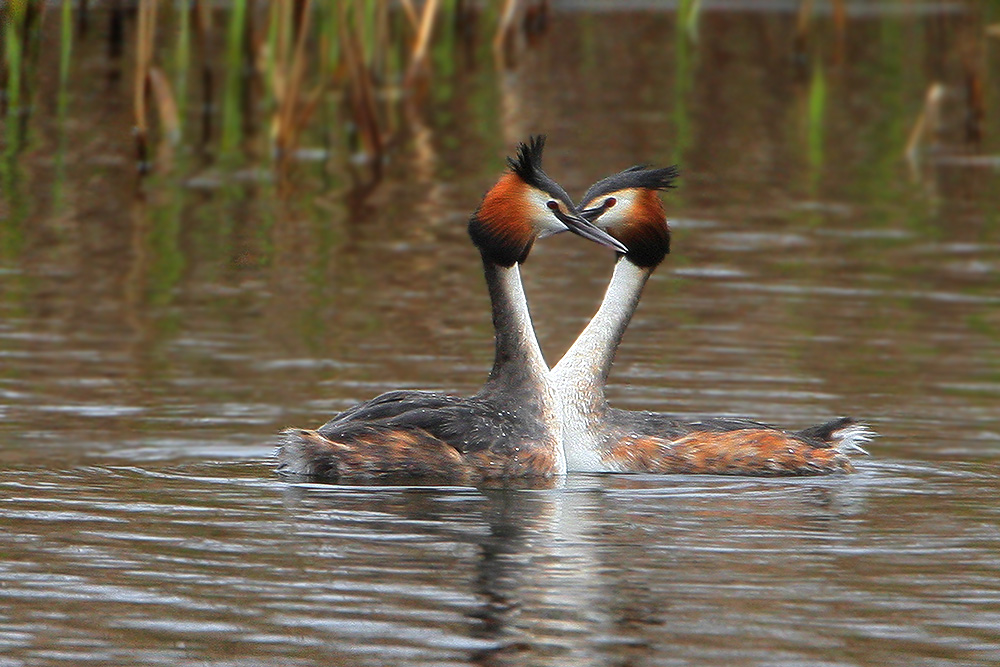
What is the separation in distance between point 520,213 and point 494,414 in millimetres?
970

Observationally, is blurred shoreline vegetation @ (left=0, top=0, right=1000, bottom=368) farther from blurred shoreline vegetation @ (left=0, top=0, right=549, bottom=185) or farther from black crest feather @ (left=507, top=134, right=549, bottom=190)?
black crest feather @ (left=507, top=134, right=549, bottom=190)

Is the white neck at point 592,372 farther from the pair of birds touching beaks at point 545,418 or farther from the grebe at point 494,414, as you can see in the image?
the grebe at point 494,414

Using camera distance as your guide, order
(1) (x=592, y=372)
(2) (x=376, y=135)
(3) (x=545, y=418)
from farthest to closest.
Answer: (2) (x=376, y=135), (1) (x=592, y=372), (3) (x=545, y=418)

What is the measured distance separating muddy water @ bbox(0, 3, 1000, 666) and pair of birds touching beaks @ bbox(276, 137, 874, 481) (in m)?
0.18

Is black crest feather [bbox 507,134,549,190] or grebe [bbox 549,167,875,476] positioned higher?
black crest feather [bbox 507,134,549,190]

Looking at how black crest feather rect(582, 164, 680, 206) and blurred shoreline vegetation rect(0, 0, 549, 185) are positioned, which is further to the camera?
blurred shoreline vegetation rect(0, 0, 549, 185)

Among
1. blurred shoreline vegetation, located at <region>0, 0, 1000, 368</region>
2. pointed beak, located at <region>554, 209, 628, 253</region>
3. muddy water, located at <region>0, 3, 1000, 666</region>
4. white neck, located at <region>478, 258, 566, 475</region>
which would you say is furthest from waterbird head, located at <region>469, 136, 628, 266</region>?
blurred shoreline vegetation, located at <region>0, 0, 1000, 368</region>

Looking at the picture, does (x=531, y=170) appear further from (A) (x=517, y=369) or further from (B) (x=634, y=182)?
(A) (x=517, y=369)

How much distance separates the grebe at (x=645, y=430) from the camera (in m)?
8.24

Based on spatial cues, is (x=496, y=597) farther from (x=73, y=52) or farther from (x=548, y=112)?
(x=73, y=52)

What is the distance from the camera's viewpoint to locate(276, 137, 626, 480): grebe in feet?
24.5

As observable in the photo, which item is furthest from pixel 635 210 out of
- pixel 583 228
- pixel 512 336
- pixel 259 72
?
pixel 259 72

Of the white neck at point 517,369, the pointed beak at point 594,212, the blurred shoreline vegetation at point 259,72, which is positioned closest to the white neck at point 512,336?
the white neck at point 517,369

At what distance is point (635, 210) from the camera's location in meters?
8.92
